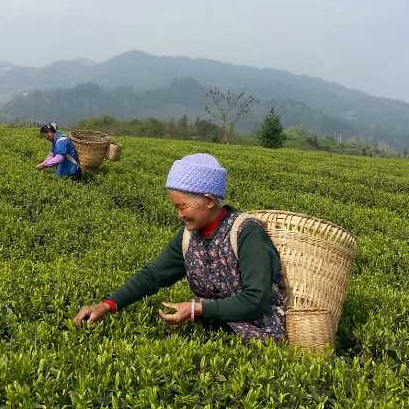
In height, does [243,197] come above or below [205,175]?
below

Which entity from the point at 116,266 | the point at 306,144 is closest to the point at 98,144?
the point at 116,266

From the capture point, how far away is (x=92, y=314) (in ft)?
14.3

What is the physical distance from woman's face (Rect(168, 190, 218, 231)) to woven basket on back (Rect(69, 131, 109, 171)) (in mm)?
11642

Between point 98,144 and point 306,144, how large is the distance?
116239mm

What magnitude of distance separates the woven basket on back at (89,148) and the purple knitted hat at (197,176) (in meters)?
11.6

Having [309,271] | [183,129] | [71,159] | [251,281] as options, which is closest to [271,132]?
[71,159]

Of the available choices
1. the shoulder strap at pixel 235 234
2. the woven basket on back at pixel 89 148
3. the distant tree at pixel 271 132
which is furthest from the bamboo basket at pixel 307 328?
the distant tree at pixel 271 132

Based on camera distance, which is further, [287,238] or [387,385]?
[287,238]

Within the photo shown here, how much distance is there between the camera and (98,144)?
50.4 ft

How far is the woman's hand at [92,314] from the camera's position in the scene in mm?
4355

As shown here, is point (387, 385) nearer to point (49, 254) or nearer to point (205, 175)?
point (205, 175)

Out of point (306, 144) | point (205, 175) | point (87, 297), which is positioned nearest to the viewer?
point (205, 175)

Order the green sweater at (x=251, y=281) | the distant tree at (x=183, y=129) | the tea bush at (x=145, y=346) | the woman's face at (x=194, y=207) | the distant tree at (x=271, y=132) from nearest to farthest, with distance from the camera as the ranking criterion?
the tea bush at (x=145, y=346) → the green sweater at (x=251, y=281) → the woman's face at (x=194, y=207) → the distant tree at (x=271, y=132) → the distant tree at (x=183, y=129)

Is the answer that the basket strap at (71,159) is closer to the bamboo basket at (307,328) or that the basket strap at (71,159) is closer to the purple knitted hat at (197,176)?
the purple knitted hat at (197,176)
